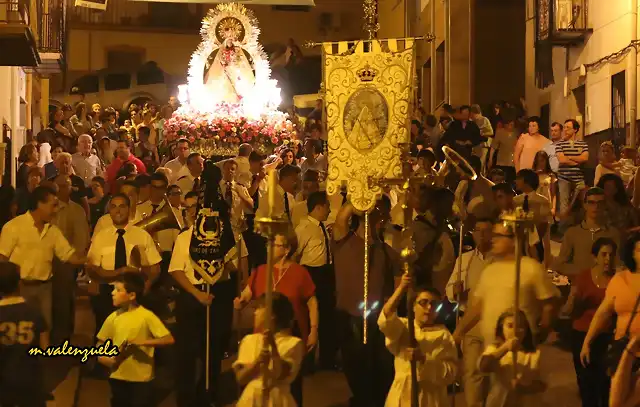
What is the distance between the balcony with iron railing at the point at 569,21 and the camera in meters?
22.5

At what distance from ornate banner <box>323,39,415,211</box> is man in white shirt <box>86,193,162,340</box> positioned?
240 cm

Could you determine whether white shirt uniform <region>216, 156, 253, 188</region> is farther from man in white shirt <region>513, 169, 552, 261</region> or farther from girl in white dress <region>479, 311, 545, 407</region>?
girl in white dress <region>479, 311, 545, 407</region>

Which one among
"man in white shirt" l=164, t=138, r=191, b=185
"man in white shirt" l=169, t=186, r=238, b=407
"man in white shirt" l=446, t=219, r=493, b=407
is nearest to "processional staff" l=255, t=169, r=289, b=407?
"man in white shirt" l=446, t=219, r=493, b=407

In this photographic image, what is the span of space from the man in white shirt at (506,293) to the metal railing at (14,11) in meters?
8.48

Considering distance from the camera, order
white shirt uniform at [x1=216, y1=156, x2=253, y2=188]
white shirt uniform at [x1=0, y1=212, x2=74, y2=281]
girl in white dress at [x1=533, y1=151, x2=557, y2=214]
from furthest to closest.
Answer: girl in white dress at [x1=533, y1=151, x2=557, y2=214], white shirt uniform at [x1=216, y1=156, x2=253, y2=188], white shirt uniform at [x1=0, y1=212, x2=74, y2=281]

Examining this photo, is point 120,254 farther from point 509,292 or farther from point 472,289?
point 509,292

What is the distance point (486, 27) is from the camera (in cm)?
2880

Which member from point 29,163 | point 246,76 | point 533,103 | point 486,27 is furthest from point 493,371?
point 486,27

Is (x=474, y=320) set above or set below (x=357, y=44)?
below

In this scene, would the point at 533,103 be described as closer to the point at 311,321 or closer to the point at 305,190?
the point at 305,190

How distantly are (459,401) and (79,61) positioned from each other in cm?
3333

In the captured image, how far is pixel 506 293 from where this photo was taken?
839cm

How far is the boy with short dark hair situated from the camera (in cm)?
809

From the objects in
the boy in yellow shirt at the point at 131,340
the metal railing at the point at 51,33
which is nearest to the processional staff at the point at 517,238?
the boy in yellow shirt at the point at 131,340
